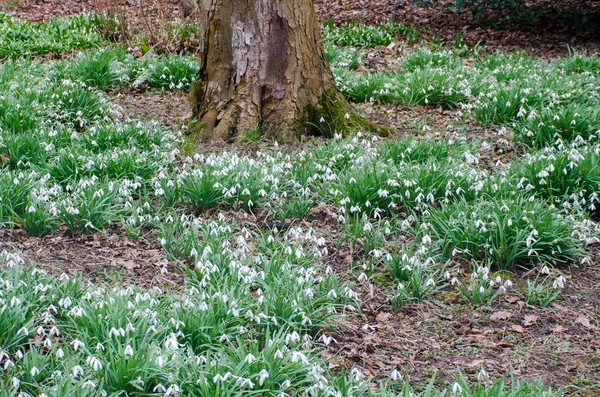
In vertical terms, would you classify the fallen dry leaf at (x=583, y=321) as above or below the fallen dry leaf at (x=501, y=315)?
below

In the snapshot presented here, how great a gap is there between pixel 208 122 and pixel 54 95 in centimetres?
180

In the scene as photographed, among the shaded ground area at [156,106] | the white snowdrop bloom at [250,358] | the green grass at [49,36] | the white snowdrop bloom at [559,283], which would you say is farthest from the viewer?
the green grass at [49,36]

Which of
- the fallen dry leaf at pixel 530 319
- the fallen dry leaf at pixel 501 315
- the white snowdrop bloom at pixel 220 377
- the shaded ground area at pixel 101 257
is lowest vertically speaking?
the fallen dry leaf at pixel 530 319

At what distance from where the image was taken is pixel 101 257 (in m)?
4.37

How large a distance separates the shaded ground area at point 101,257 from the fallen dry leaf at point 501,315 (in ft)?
6.01

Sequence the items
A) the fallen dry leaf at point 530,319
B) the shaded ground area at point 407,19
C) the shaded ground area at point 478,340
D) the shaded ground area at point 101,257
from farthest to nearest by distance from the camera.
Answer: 1. the shaded ground area at point 407,19
2. the shaded ground area at point 101,257
3. the fallen dry leaf at point 530,319
4. the shaded ground area at point 478,340

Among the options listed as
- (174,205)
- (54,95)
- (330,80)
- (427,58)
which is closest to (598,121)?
(330,80)

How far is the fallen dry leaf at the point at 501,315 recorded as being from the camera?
12.5 feet

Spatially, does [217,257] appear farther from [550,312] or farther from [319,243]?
[550,312]

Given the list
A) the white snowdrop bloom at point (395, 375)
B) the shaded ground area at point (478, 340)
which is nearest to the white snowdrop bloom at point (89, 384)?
the shaded ground area at point (478, 340)

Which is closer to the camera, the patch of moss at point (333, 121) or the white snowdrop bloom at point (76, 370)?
the white snowdrop bloom at point (76, 370)

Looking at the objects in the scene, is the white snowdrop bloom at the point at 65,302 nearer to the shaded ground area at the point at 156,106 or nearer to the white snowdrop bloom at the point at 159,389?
the white snowdrop bloom at the point at 159,389

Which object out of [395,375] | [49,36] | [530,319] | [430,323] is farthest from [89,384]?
[49,36]

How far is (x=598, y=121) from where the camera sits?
5.94 meters
